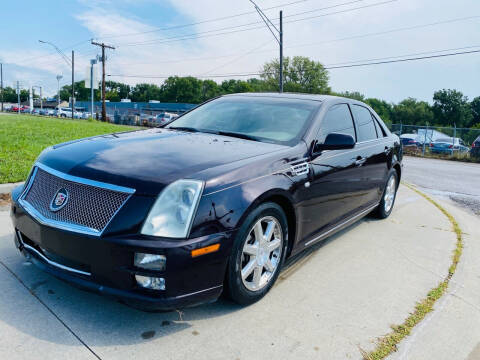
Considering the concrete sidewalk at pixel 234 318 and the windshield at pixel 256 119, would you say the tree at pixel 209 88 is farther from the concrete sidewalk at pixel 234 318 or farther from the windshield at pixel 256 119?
the concrete sidewalk at pixel 234 318

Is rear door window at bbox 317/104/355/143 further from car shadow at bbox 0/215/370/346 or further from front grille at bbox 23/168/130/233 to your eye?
front grille at bbox 23/168/130/233

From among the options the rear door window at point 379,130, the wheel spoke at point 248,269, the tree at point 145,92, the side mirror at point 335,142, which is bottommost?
the wheel spoke at point 248,269

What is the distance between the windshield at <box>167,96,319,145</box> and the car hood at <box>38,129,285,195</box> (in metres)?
0.22

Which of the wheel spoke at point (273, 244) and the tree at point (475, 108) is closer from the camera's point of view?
the wheel spoke at point (273, 244)

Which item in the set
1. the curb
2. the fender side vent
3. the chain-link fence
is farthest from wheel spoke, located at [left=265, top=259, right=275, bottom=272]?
the chain-link fence

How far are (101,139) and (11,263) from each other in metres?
1.23

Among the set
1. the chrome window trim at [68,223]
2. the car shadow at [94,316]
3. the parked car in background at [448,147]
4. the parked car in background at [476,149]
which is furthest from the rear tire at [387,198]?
the parked car in background at [448,147]

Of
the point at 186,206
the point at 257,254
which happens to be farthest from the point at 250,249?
the point at 186,206

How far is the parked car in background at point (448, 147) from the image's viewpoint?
21.5 metres

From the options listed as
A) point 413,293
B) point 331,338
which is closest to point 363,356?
point 331,338

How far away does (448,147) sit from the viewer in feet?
71.3

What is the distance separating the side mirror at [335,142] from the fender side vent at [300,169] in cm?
28

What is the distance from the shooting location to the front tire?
2594 millimetres

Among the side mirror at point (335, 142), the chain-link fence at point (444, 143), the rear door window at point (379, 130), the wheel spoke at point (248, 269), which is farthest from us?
the chain-link fence at point (444, 143)
